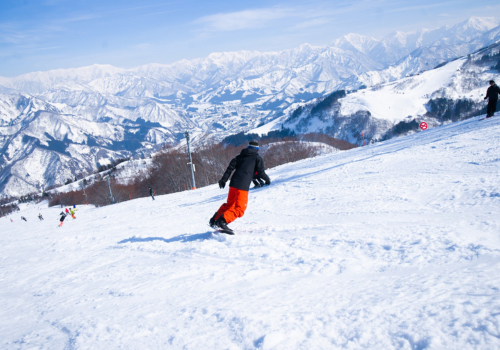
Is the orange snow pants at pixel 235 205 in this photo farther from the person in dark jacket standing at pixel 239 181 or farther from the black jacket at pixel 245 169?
the black jacket at pixel 245 169

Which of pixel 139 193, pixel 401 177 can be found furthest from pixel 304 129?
pixel 401 177

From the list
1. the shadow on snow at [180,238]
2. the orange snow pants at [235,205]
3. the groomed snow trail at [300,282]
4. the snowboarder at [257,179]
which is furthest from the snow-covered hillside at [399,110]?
the orange snow pants at [235,205]

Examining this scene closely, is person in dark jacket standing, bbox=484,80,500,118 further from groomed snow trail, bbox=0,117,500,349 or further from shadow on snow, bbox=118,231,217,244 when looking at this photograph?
shadow on snow, bbox=118,231,217,244

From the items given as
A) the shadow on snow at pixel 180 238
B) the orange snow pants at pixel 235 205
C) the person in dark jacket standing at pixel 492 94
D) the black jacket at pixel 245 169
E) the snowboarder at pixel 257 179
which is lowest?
the shadow on snow at pixel 180 238

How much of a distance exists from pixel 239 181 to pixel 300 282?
2.86 metres

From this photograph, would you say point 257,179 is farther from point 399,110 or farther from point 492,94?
point 399,110

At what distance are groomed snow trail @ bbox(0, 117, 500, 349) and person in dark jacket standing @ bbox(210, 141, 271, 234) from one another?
424 mm

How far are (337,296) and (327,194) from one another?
6.08 m

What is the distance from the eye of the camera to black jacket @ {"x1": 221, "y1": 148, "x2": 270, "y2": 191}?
608 centimetres

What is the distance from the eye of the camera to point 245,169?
614 centimetres

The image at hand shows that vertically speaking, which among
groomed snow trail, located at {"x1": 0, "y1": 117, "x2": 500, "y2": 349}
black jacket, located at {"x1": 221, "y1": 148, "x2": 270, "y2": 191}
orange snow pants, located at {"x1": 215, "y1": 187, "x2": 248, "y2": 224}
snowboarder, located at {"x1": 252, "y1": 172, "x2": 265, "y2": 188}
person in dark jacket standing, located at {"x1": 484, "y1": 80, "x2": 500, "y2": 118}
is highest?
person in dark jacket standing, located at {"x1": 484, "y1": 80, "x2": 500, "y2": 118}

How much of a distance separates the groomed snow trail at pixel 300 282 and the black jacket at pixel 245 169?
113 centimetres

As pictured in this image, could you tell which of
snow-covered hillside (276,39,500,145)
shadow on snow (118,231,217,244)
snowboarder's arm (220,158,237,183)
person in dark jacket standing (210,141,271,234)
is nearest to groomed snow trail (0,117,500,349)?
shadow on snow (118,231,217,244)

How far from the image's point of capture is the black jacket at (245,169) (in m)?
6.08
